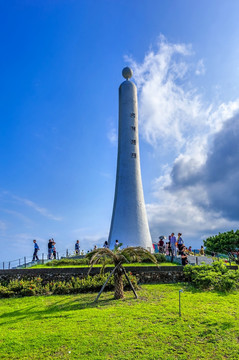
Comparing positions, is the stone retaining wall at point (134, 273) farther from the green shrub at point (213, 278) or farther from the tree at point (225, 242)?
the tree at point (225, 242)

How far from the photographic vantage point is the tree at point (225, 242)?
2422 centimetres

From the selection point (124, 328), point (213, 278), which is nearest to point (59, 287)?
point (124, 328)

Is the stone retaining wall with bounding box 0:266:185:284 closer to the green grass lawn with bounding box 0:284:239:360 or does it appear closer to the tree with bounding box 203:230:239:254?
the green grass lawn with bounding box 0:284:239:360

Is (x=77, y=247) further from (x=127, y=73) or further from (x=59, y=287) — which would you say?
(x=127, y=73)

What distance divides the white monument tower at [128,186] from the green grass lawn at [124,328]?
1187cm

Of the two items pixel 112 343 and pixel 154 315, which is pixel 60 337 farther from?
pixel 154 315

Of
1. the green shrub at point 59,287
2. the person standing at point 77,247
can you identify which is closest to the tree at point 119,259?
the green shrub at point 59,287

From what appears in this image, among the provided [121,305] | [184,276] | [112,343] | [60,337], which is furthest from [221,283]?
[60,337]

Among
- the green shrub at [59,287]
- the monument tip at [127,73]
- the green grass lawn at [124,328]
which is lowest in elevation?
the green grass lawn at [124,328]

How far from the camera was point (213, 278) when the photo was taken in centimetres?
990

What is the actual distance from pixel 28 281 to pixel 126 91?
18.0 m

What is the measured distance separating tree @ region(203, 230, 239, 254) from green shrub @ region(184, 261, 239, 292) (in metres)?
14.1

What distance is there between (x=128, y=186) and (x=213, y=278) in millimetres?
12792

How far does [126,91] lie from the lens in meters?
23.9
